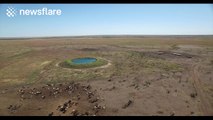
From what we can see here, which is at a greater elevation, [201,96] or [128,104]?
[201,96]

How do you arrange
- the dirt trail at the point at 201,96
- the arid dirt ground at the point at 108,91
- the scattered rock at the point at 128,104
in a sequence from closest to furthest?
the dirt trail at the point at 201,96, the arid dirt ground at the point at 108,91, the scattered rock at the point at 128,104

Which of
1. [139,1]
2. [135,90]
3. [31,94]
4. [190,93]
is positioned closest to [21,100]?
[31,94]

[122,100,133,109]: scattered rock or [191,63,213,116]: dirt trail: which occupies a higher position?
[191,63,213,116]: dirt trail

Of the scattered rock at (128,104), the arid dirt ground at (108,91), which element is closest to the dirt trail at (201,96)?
the arid dirt ground at (108,91)

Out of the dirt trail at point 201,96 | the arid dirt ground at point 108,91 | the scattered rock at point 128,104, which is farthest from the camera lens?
the scattered rock at point 128,104

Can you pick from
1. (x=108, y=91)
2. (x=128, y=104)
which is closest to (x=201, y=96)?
Result: (x=128, y=104)

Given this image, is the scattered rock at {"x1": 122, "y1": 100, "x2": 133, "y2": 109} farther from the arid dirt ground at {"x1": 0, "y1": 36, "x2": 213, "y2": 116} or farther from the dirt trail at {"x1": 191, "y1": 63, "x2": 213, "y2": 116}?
the dirt trail at {"x1": 191, "y1": 63, "x2": 213, "y2": 116}

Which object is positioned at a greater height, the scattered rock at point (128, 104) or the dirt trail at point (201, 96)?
the dirt trail at point (201, 96)

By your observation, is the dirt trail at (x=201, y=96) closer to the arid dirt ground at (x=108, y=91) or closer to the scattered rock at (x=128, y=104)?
the arid dirt ground at (x=108, y=91)

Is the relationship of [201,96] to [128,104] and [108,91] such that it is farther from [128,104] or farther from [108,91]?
[108,91]

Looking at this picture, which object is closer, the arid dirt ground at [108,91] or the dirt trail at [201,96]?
the dirt trail at [201,96]

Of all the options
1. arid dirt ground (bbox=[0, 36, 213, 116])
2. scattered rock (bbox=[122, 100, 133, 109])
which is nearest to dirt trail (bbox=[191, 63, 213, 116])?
arid dirt ground (bbox=[0, 36, 213, 116])
